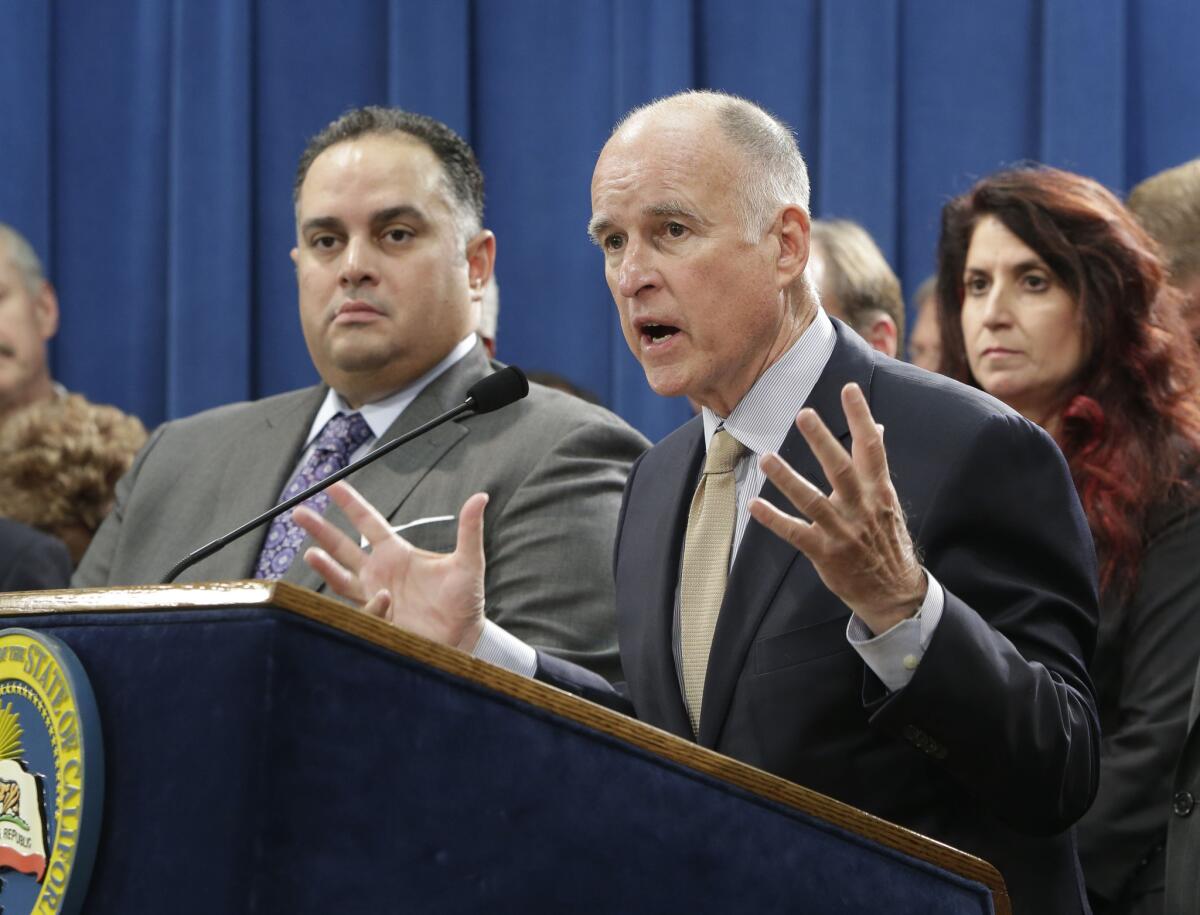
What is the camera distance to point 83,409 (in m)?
3.14

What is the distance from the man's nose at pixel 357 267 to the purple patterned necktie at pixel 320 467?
215 millimetres

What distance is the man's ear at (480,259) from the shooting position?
2771 millimetres

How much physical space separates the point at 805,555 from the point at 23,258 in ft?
9.01

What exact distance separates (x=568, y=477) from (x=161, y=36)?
7.13 ft

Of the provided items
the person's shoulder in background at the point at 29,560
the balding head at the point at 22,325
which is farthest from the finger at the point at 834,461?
the balding head at the point at 22,325

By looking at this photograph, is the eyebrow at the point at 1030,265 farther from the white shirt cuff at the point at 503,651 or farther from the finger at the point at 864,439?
the finger at the point at 864,439

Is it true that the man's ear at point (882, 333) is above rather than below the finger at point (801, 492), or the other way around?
below

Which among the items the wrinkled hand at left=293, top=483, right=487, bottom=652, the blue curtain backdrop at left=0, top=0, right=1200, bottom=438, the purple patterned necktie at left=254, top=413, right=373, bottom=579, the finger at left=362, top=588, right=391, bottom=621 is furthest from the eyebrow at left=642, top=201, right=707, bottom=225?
the blue curtain backdrop at left=0, top=0, right=1200, bottom=438

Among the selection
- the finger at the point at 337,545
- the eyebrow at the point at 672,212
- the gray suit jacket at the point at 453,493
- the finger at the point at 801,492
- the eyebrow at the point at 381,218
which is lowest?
the gray suit jacket at the point at 453,493

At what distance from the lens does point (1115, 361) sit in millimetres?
2375

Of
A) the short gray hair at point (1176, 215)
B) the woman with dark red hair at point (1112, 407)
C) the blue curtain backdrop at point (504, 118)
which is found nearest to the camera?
the woman with dark red hair at point (1112, 407)

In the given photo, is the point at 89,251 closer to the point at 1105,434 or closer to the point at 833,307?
the point at 833,307

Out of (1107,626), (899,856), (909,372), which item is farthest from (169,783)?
(1107,626)

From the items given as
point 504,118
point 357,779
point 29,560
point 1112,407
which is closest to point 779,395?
point 1112,407
